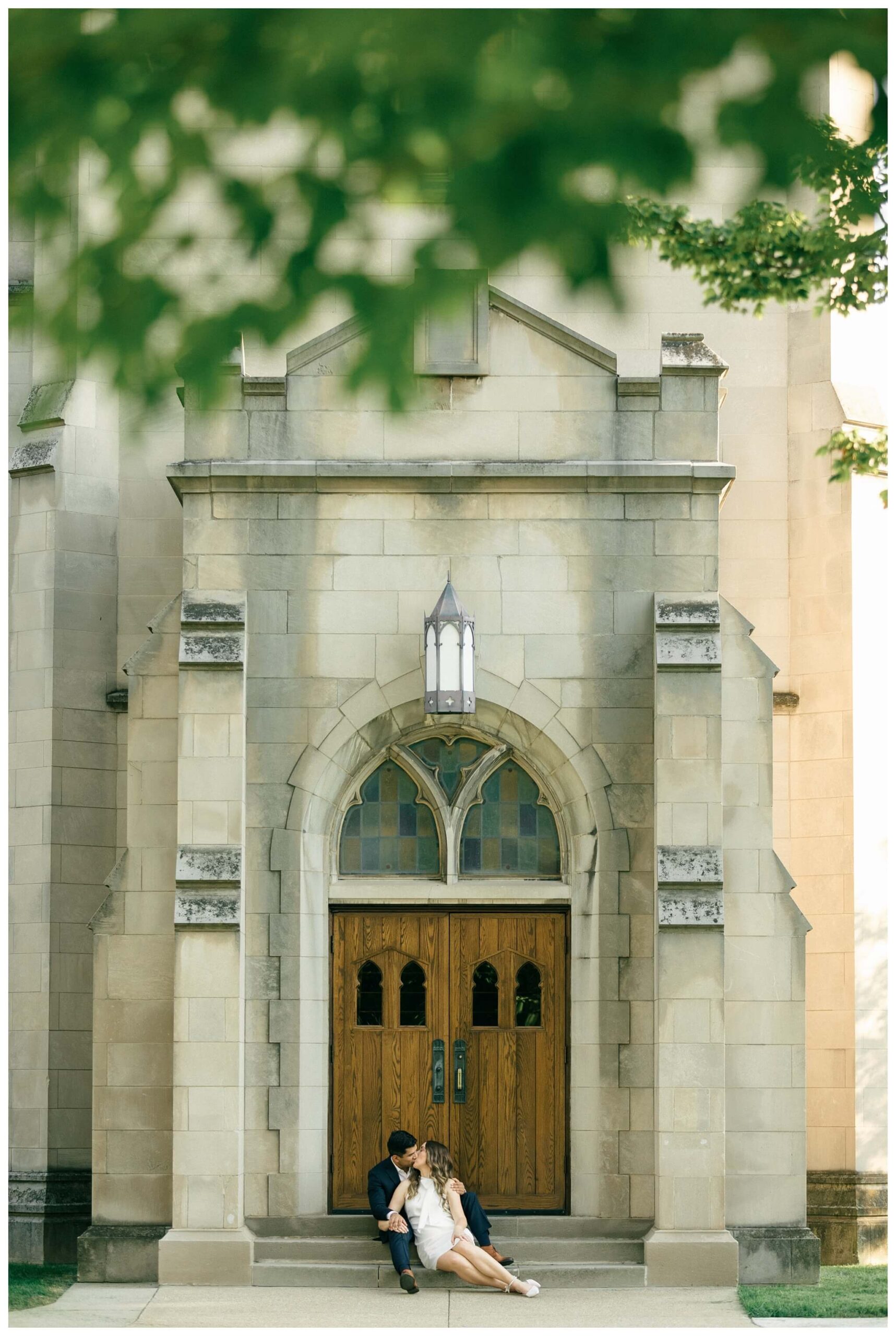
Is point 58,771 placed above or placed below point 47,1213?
above

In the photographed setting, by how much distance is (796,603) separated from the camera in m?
14.0

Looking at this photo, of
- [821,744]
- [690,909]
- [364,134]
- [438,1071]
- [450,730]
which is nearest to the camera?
[364,134]

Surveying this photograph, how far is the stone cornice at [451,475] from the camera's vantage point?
12.0 m

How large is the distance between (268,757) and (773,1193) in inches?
183

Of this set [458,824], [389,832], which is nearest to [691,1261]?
[458,824]

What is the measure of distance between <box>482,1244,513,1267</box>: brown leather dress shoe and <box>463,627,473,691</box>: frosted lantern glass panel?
3674 millimetres

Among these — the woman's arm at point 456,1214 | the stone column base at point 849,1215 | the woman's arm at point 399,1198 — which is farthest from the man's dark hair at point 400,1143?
the stone column base at point 849,1215

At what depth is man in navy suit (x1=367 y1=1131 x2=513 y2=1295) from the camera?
1086cm

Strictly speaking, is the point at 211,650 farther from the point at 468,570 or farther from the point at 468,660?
the point at 468,570

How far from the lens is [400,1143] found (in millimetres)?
11141

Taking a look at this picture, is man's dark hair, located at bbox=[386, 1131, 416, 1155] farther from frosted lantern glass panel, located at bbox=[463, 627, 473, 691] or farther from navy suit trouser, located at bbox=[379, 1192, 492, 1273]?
frosted lantern glass panel, located at bbox=[463, 627, 473, 691]

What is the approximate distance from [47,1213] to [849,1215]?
6202mm

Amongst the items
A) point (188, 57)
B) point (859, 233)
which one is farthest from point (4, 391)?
point (859, 233)

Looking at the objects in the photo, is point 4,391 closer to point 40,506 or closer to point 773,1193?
point 40,506
